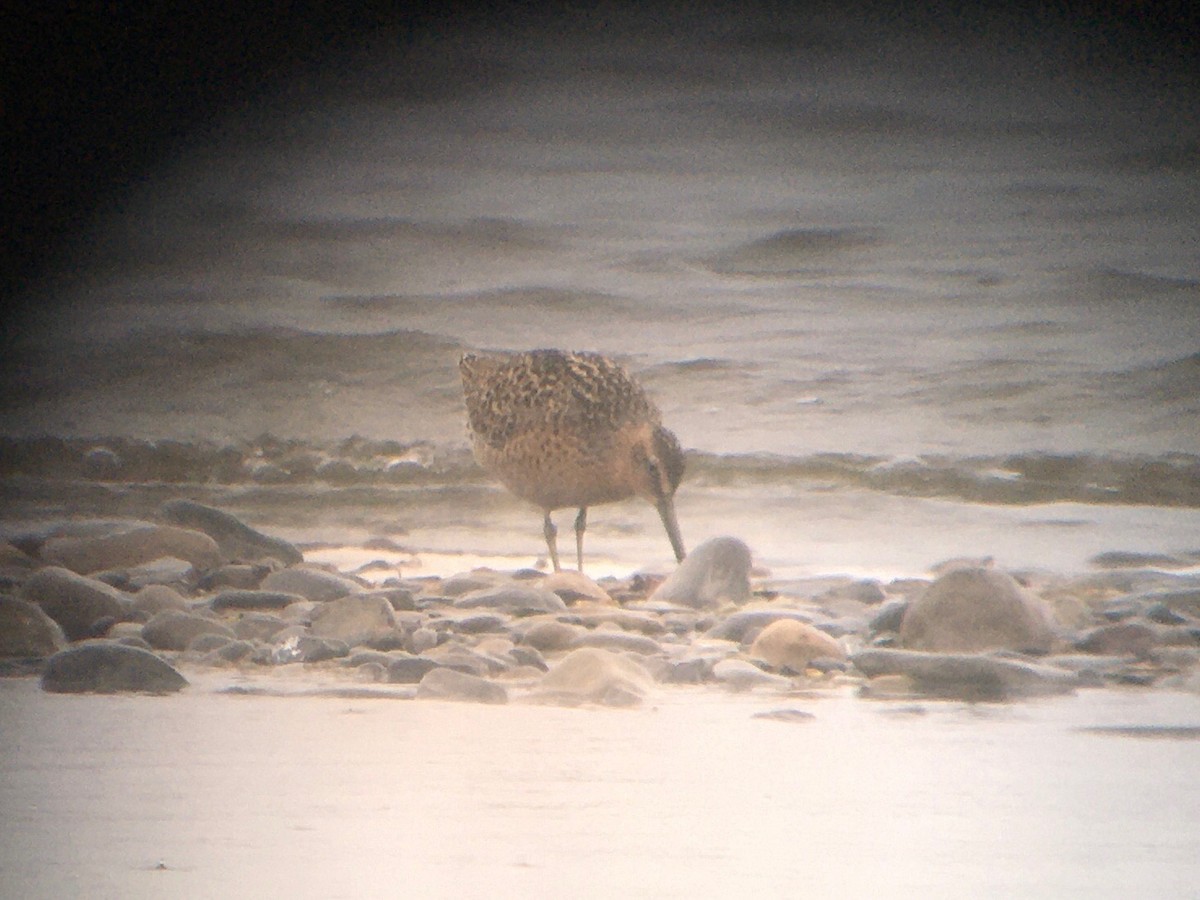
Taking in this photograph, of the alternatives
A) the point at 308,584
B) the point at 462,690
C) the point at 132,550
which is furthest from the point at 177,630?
the point at 132,550

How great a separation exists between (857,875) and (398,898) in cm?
49

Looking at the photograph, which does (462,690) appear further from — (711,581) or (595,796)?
(711,581)

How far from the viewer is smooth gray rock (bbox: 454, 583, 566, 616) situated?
303 cm

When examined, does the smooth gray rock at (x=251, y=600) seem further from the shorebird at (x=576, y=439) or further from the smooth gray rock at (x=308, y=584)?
the shorebird at (x=576, y=439)

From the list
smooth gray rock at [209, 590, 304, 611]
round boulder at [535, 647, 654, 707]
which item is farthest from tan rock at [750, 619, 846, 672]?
smooth gray rock at [209, 590, 304, 611]

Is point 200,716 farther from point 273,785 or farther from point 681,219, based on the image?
point 681,219

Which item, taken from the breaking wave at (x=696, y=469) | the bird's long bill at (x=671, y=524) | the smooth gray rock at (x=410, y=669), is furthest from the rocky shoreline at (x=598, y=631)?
the breaking wave at (x=696, y=469)

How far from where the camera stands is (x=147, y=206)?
12.6ft

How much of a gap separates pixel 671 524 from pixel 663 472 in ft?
0.47

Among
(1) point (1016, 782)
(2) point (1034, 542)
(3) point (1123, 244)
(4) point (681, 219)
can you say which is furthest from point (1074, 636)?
(4) point (681, 219)

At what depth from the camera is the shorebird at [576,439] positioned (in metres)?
3.92

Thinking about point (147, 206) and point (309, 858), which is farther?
point (147, 206)

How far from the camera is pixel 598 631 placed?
2756 mm

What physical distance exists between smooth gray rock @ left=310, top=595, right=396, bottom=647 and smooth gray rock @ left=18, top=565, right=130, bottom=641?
424 mm
